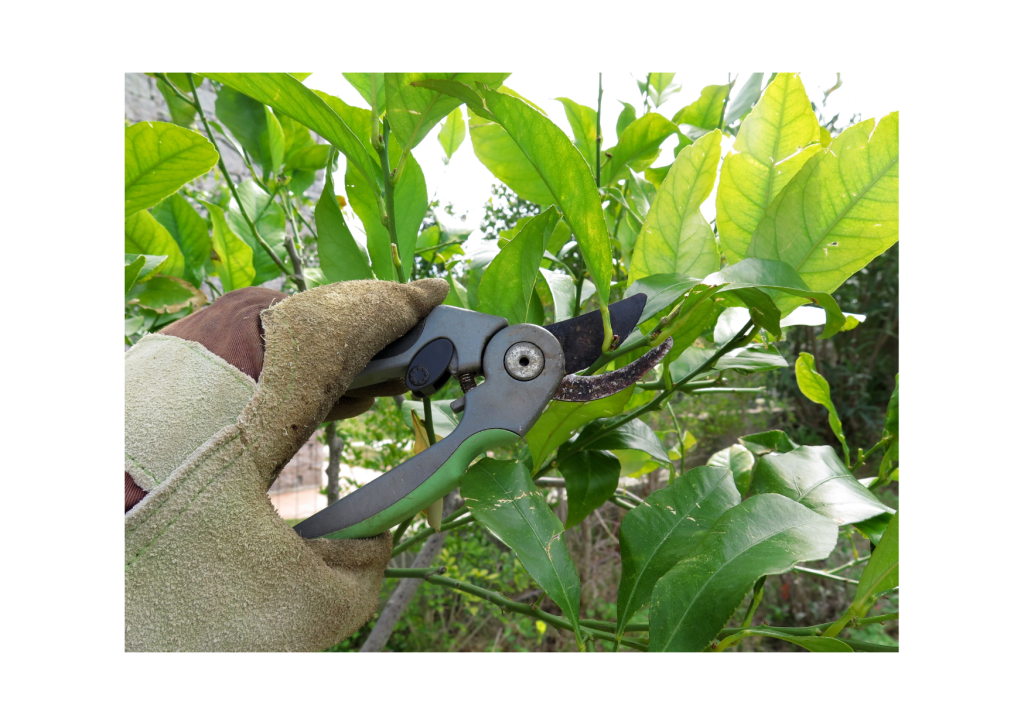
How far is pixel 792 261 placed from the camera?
458mm

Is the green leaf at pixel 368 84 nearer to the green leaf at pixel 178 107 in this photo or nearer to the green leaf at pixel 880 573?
the green leaf at pixel 178 107

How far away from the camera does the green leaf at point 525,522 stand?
0.43 m

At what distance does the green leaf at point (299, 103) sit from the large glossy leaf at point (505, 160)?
0.14m

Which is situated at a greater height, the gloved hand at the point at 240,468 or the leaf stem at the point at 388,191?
the leaf stem at the point at 388,191

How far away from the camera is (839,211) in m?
0.44

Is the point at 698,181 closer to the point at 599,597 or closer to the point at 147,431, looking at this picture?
the point at 147,431

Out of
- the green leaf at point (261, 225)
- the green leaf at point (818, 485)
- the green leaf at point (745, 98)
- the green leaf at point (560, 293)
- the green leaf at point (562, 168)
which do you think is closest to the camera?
the green leaf at point (562, 168)

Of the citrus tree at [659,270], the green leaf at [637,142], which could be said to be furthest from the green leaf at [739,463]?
the green leaf at [637,142]

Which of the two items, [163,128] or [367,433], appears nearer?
[163,128]

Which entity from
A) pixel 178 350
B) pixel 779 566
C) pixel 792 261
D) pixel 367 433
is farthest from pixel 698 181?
pixel 367 433

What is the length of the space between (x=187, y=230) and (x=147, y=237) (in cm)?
11

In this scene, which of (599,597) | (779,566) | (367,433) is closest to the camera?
(779,566)

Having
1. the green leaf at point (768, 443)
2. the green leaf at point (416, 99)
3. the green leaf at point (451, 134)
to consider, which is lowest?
the green leaf at point (768, 443)

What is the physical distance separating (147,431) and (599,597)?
2.10 m
